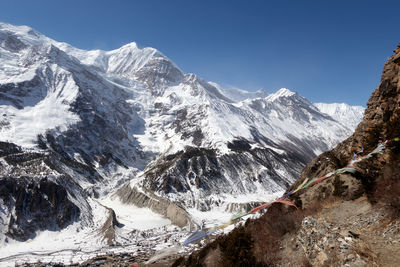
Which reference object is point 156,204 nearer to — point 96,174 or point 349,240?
point 96,174

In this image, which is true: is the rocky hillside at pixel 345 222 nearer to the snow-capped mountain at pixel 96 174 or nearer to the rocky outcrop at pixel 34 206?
the snow-capped mountain at pixel 96 174

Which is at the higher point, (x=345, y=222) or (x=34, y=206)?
(x=345, y=222)

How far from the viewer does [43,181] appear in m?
84.4

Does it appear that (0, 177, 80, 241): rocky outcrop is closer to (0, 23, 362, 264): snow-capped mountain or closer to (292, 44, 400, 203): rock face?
(0, 23, 362, 264): snow-capped mountain

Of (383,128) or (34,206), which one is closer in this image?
(383,128)

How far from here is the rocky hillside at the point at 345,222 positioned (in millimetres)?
6172

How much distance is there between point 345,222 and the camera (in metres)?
8.02

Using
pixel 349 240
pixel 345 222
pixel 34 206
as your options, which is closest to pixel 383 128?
pixel 345 222

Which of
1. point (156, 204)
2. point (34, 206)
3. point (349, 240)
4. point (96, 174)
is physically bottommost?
point (156, 204)

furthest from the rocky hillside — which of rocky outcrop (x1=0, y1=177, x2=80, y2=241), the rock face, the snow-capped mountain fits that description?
rocky outcrop (x1=0, y1=177, x2=80, y2=241)

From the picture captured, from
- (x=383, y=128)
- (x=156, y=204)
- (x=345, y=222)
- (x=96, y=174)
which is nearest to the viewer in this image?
(x=345, y=222)

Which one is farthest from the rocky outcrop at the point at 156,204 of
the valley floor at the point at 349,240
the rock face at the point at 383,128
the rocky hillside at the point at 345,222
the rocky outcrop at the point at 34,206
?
the valley floor at the point at 349,240

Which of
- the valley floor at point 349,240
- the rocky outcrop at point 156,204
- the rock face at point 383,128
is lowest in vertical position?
the rocky outcrop at point 156,204

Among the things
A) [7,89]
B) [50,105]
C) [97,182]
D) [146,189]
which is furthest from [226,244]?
[7,89]
